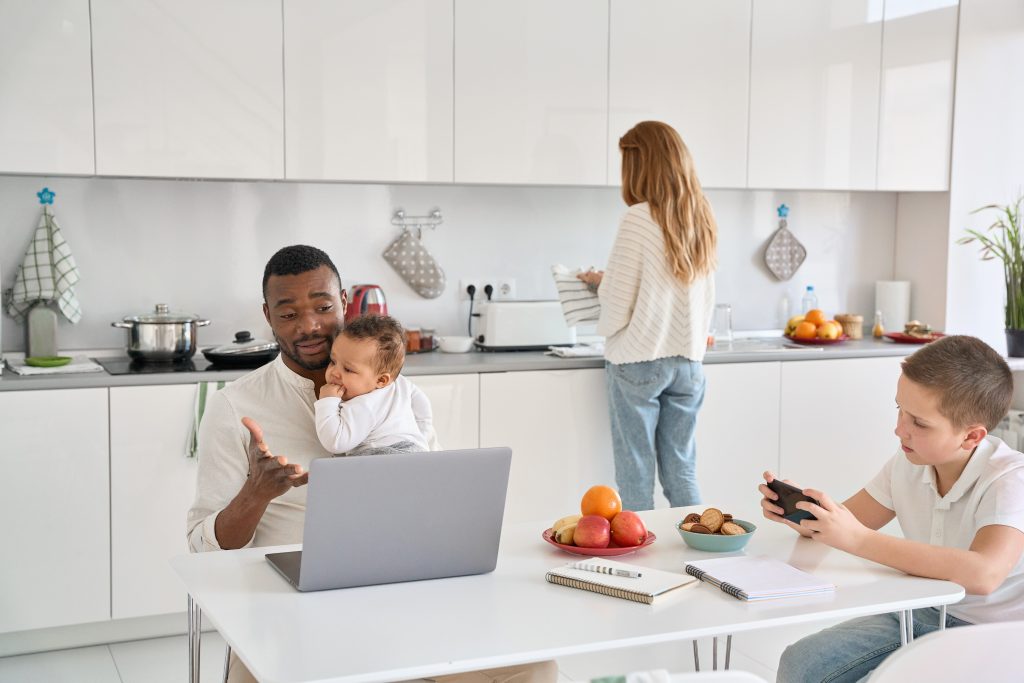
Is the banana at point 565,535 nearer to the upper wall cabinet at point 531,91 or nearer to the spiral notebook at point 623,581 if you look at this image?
the spiral notebook at point 623,581

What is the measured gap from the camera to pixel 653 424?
3719mm

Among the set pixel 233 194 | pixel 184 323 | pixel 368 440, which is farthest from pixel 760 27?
pixel 368 440

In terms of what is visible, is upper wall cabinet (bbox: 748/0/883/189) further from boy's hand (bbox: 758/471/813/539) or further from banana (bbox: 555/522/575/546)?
banana (bbox: 555/522/575/546)

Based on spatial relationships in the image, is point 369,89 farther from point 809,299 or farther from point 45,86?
point 809,299

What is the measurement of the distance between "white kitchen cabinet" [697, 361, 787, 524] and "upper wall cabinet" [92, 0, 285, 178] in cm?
171

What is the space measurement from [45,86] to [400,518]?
7.59 ft

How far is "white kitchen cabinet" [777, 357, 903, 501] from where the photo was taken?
4223 millimetres

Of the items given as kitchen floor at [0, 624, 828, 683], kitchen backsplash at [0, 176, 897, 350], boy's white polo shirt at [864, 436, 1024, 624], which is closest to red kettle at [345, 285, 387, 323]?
kitchen backsplash at [0, 176, 897, 350]

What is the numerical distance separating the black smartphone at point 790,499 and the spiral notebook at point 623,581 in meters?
0.30

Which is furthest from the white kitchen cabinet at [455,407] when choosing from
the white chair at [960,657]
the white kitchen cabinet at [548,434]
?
the white chair at [960,657]

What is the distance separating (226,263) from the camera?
395 cm

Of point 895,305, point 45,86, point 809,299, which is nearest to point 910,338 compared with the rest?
point 895,305

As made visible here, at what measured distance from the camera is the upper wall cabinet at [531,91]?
387 cm

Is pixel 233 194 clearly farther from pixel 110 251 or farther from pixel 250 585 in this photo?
pixel 250 585
